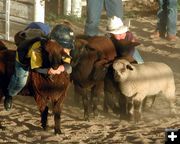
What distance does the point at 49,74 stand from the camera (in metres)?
6.63

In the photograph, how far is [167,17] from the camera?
12.0m

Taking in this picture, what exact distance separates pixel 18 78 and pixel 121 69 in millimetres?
1194

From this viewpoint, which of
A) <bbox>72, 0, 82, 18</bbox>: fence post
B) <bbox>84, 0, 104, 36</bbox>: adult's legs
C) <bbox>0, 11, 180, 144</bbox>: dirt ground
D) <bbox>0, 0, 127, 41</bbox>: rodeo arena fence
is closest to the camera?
<bbox>0, 11, 180, 144</bbox>: dirt ground

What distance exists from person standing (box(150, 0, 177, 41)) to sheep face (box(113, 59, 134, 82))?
4.99 metres

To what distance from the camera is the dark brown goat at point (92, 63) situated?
723cm

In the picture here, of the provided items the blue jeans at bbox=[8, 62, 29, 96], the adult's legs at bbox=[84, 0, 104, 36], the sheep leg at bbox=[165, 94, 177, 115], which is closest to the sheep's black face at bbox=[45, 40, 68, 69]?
the blue jeans at bbox=[8, 62, 29, 96]

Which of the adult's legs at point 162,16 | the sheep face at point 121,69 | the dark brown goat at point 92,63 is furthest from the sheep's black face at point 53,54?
the adult's legs at point 162,16

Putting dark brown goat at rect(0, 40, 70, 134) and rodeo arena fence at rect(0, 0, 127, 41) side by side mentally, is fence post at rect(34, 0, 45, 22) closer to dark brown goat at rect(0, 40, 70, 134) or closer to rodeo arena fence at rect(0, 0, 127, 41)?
rodeo arena fence at rect(0, 0, 127, 41)

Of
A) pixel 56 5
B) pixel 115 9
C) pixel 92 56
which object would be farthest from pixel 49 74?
pixel 56 5

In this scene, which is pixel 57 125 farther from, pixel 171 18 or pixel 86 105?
pixel 171 18

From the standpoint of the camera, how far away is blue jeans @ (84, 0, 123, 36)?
10.1 meters

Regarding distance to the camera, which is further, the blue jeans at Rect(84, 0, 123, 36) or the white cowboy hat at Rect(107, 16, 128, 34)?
the blue jeans at Rect(84, 0, 123, 36)

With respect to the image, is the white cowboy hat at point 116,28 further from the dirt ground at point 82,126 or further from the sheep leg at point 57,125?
the sheep leg at point 57,125

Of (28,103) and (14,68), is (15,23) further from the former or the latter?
(14,68)
